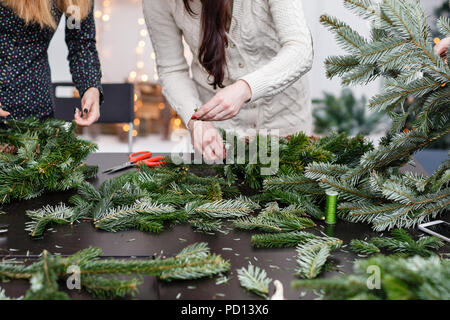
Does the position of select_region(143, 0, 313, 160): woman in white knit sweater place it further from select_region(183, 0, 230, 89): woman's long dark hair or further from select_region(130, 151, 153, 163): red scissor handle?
select_region(130, 151, 153, 163): red scissor handle

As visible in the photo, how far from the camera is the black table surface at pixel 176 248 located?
0.57 metres

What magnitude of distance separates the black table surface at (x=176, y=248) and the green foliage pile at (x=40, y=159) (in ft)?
0.30

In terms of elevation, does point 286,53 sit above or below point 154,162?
above

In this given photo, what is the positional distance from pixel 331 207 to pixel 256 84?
1.49ft

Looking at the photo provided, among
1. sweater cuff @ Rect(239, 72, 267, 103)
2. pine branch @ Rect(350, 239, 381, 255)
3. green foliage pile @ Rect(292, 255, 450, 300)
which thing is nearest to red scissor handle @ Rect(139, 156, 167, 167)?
sweater cuff @ Rect(239, 72, 267, 103)

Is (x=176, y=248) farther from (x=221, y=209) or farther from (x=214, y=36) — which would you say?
(x=214, y=36)

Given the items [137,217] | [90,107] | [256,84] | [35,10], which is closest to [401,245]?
[137,217]

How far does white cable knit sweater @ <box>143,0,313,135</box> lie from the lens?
121cm

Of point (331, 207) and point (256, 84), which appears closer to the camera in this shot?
point (331, 207)

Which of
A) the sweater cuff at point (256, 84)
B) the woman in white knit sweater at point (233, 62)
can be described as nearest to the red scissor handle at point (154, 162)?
the woman in white knit sweater at point (233, 62)

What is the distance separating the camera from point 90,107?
1.35 metres

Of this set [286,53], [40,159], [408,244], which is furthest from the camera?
[286,53]

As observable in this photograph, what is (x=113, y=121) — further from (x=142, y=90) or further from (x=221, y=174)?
(x=142, y=90)

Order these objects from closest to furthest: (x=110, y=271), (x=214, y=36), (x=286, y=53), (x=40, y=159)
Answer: (x=110, y=271), (x=40, y=159), (x=286, y=53), (x=214, y=36)
